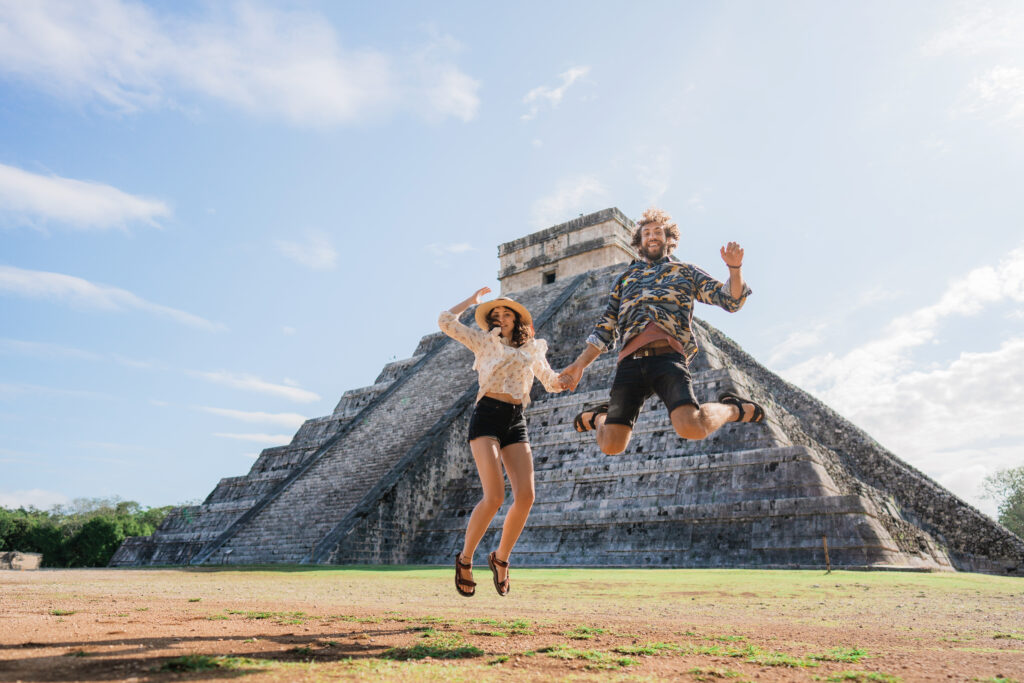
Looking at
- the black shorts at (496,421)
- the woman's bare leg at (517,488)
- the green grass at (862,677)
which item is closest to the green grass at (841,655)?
the green grass at (862,677)

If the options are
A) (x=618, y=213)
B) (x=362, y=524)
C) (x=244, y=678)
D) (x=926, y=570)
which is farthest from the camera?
(x=618, y=213)

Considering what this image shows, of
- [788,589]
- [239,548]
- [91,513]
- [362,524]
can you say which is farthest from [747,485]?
[91,513]

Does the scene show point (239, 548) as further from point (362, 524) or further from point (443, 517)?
point (443, 517)

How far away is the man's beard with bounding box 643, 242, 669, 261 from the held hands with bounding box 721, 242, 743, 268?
19.6 inches

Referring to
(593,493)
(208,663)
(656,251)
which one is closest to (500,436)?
(656,251)

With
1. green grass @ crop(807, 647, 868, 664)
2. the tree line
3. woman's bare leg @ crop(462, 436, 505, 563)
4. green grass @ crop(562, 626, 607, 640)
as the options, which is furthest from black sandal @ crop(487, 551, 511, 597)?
the tree line

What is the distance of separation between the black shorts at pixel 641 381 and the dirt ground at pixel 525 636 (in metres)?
1.18

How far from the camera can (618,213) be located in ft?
82.7

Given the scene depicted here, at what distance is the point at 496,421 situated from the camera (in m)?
3.80

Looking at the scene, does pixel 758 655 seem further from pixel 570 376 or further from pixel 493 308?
Answer: pixel 493 308

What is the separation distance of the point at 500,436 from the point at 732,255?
1656mm

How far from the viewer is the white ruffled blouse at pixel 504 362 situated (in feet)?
12.6

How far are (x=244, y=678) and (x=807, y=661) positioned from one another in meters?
2.21

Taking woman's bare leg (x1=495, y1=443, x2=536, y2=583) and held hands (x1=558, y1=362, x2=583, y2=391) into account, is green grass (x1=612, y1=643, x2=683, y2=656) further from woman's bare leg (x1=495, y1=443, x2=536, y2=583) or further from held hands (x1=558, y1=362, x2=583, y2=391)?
held hands (x1=558, y1=362, x2=583, y2=391)
